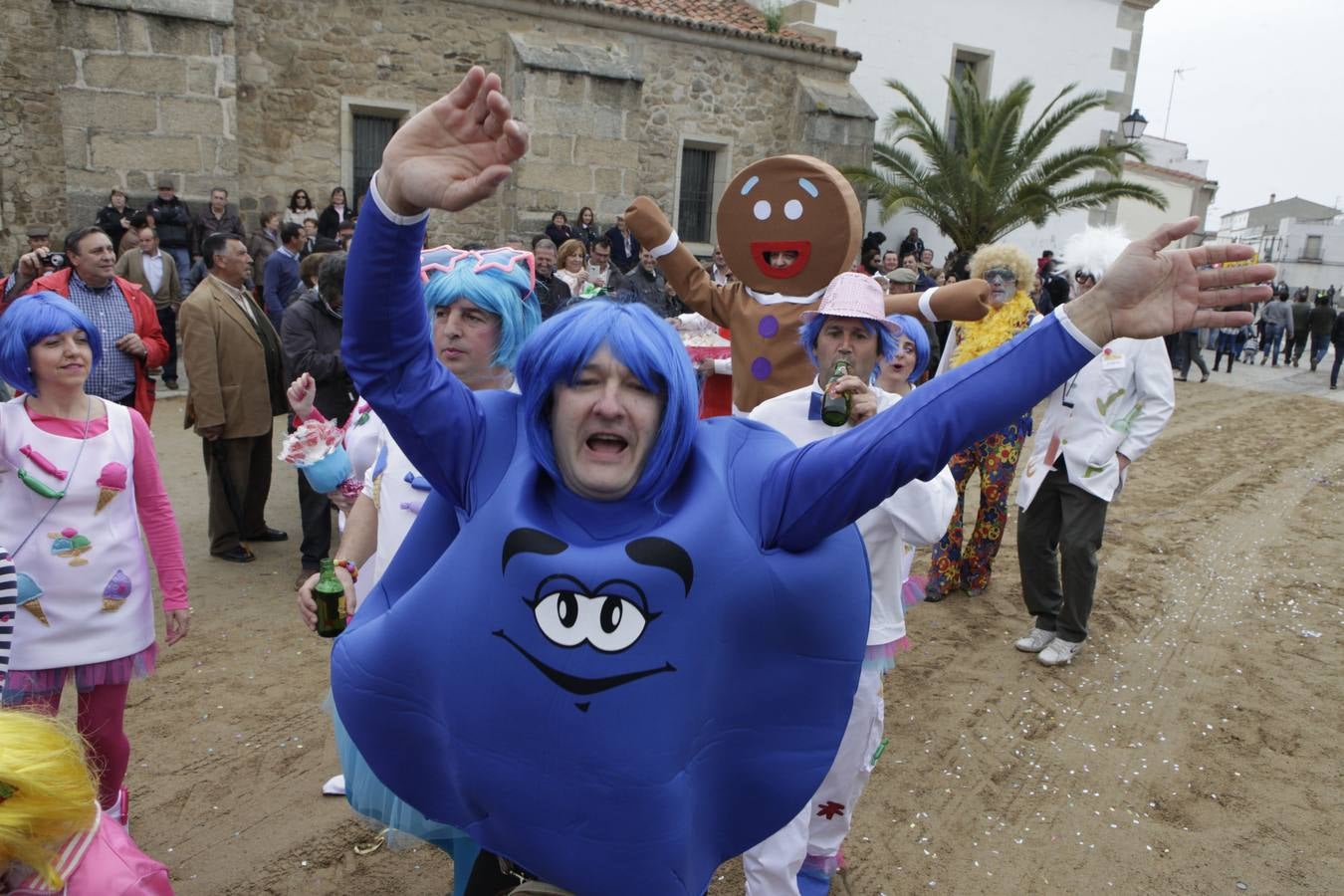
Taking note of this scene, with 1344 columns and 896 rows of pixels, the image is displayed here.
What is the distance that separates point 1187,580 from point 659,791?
20.0 feet

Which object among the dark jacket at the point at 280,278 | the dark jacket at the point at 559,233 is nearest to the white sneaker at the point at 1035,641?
the dark jacket at the point at 280,278

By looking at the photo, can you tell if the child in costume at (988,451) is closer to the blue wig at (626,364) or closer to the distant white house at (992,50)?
the blue wig at (626,364)

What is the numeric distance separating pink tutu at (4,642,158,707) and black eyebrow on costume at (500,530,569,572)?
194 centimetres

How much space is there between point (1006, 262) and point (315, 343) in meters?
3.93

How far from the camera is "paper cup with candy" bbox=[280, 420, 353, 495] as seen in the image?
2904 mm

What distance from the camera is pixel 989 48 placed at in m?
21.2

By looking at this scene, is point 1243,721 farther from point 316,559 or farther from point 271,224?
point 271,224

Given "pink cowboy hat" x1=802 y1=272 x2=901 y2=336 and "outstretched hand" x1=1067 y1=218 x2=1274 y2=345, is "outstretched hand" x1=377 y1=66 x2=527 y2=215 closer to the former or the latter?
"outstretched hand" x1=1067 y1=218 x2=1274 y2=345

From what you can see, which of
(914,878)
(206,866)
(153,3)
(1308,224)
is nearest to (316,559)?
(206,866)

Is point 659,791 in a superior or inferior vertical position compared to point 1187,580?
superior

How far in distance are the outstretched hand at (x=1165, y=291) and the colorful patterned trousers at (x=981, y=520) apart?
4.11 m

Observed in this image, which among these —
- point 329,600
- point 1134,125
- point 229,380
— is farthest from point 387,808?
point 1134,125

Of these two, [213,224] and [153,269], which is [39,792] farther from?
[213,224]

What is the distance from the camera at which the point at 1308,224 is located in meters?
51.5
